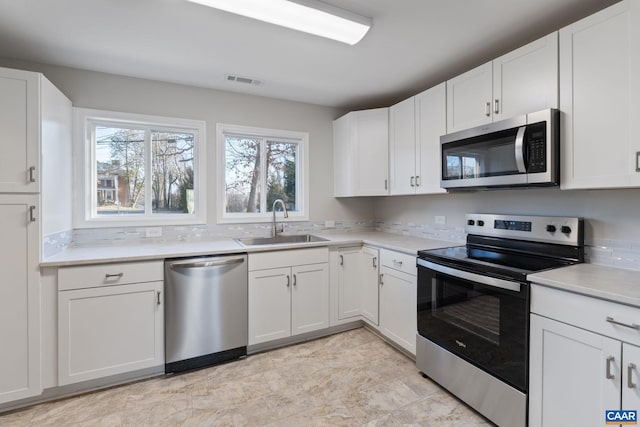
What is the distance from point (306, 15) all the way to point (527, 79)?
1395 mm

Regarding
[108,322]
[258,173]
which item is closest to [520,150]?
[258,173]

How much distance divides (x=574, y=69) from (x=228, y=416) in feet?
9.24

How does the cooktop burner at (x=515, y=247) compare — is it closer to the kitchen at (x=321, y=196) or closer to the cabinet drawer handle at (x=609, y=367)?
the kitchen at (x=321, y=196)

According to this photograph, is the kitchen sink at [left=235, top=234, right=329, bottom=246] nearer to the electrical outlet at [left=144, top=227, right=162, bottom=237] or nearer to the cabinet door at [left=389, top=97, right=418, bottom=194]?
the electrical outlet at [left=144, top=227, right=162, bottom=237]

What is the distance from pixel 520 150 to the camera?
1.75m

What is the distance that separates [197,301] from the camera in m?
2.26

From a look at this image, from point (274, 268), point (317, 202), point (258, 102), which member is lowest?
point (274, 268)

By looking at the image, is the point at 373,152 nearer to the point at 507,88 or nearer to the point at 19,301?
the point at 507,88

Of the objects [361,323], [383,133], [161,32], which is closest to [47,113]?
[161,32]

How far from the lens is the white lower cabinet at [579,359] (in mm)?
1199

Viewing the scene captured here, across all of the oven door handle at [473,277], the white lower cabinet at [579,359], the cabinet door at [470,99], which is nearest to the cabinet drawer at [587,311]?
the white lower cabinet at [579,359]

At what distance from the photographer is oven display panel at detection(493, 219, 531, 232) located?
6.67 ft

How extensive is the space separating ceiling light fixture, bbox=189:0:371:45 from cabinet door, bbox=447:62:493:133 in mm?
887

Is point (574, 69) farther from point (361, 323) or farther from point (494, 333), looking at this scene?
point (361, 323)
